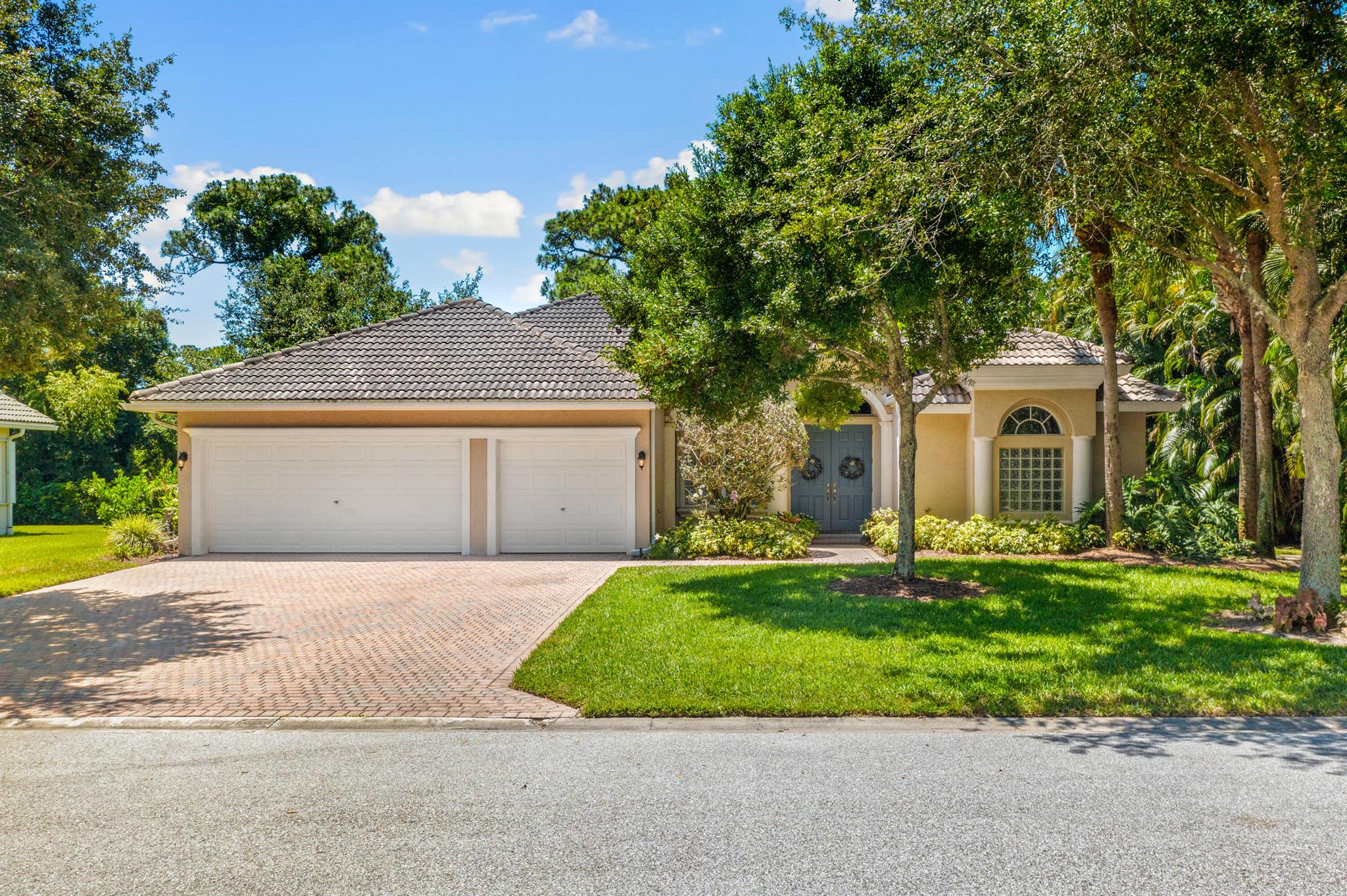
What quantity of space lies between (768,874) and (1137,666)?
16.5 ft

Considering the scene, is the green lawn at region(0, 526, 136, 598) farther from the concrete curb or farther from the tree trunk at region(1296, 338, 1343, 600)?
the tree trunk at region(1296, 338, 1343, 600)

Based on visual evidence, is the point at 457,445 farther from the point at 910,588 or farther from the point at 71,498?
the point at 71,498

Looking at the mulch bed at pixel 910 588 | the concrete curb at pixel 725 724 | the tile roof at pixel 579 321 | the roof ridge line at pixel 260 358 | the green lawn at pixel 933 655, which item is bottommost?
the concrete curb at pixel 725 724

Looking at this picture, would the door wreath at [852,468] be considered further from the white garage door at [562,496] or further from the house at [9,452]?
the house at [9,452]

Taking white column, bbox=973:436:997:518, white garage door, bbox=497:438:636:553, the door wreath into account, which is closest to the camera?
white garage door, bbox=497:438:636:553

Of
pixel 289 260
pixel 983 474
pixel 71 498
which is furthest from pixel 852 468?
pixel 71 498

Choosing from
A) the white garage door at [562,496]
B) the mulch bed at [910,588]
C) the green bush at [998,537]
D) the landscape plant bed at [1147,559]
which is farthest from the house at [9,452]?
the landscape plant bed at [1147,559]

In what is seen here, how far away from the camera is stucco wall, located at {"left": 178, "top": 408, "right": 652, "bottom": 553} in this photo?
15.2 meters

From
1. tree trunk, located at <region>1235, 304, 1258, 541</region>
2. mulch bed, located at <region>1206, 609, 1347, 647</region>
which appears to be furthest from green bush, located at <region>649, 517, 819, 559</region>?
tree trunk, located at <region>1235, 304, 1258, 541</region>

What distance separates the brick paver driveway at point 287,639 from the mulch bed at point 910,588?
141 inches

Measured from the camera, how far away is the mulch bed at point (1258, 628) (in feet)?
26.9

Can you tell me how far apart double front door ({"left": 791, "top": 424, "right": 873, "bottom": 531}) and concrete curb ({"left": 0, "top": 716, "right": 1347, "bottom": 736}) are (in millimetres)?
11874

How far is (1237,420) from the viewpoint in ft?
59.7

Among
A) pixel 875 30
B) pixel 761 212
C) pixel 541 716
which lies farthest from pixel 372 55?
pixel 541 716
